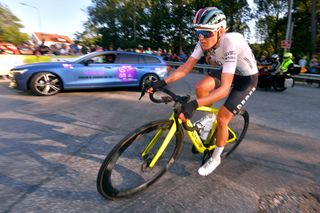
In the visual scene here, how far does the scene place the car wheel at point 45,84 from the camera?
25.2 ft

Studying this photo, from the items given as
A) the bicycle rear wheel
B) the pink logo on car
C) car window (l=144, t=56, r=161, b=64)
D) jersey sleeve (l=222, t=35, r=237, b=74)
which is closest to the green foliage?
car window (l=144, t=56, r=161, b=64)

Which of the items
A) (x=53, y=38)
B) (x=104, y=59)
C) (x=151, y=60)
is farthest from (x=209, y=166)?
(x=53, y=38)

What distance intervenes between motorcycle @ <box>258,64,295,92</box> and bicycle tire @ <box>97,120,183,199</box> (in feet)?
30.6

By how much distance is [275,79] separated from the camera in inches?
435

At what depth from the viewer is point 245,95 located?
3277mm

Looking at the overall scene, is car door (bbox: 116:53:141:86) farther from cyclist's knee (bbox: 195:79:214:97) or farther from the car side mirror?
cyclist's knee (bbox: 195:79:214:97)

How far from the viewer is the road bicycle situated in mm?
2545

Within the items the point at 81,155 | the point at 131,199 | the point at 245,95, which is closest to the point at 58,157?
the point at 81,155

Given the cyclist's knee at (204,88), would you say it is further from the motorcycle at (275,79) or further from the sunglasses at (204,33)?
the motorcycle at (275,79)

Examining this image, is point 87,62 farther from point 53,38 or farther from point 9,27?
point 53,38

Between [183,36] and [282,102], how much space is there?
33.3 meters

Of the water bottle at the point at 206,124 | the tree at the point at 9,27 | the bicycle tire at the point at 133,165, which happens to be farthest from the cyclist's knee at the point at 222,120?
the tree at the point at 9,27

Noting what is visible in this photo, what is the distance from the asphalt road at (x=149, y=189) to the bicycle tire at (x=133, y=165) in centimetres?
12

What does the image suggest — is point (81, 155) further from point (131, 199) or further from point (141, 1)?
point (141, 1)
